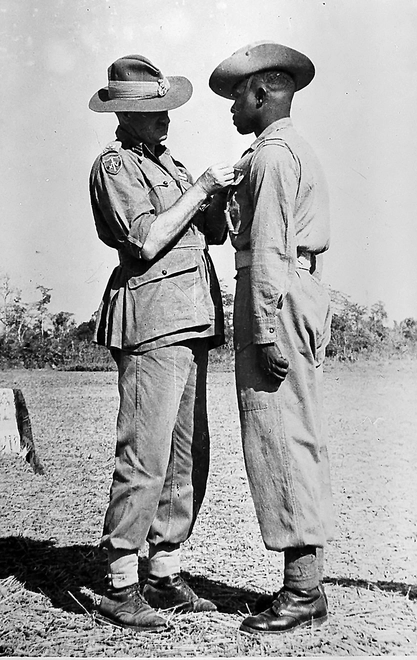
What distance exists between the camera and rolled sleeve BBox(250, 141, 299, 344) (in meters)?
3.62

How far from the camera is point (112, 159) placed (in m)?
3.88

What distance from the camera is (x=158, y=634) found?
12.5ft

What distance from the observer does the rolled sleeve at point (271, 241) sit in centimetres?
362

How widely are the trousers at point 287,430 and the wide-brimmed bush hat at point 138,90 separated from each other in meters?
0.81

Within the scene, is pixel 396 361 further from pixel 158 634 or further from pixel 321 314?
pixel 158 634

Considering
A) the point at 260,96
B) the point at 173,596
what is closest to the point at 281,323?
the point at 260,96

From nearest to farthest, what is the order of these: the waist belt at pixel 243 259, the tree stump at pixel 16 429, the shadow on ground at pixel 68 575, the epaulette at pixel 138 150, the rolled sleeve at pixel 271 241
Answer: the rolled sleeve at pixel 271 241
the waist belt at pixel 243 259
the epaulette at pixel 138 150
the shadow on ground at pixel 68 575
the tree stump at pixel 16 429

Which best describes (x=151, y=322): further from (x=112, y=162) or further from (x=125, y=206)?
(x=112, y=162)

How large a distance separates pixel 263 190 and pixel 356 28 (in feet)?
4.23

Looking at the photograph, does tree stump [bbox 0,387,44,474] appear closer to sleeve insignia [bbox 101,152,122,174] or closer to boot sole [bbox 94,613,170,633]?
boot sole [bbox 94,613,170,633]

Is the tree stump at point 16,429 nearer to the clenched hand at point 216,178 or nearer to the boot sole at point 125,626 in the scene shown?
the boot sole at point 125,626

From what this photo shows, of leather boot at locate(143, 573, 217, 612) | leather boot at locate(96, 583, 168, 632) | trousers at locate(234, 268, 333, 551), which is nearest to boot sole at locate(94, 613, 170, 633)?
leather boot at locate(96, 583, 168, 632)

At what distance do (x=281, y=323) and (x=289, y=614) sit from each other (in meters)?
1.15

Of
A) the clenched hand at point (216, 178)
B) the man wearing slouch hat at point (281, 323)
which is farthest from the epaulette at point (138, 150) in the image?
the man wearing slouch hat at point (281, 323)
